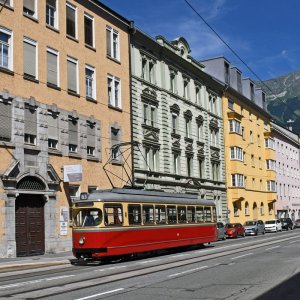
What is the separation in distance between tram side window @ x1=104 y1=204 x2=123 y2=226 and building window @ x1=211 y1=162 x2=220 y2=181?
29.7m

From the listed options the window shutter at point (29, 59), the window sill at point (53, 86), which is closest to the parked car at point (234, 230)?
the window sill at point (53, 86)

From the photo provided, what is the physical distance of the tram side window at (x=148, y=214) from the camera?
23.2m

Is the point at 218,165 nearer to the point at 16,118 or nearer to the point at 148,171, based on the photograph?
the point at 148,171

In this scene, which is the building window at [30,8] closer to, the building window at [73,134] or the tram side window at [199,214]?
the building window at [73,134]

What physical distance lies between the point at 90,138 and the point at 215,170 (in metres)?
22.2

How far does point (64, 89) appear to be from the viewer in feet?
97.0

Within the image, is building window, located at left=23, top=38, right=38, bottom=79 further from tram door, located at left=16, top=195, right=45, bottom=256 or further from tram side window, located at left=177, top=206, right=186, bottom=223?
tram side window, located at left=177, top=206, right=186, bottom=223

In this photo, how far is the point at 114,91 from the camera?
34.6 meters

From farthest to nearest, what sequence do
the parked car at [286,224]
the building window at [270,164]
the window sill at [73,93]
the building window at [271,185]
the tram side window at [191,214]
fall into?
the building window at [270,164], the building window at [271,185], the parked car at [286,224], the window sill at [73,93], the tram side window at [191,214]

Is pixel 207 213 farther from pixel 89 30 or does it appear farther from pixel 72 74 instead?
pixel 89 30

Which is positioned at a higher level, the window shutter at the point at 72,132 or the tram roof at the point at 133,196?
the window shutter at the point at 72,132

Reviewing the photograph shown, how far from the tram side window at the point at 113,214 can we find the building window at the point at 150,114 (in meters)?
17.1

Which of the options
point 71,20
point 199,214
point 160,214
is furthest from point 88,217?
point 71,20

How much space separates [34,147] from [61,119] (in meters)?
2.96
